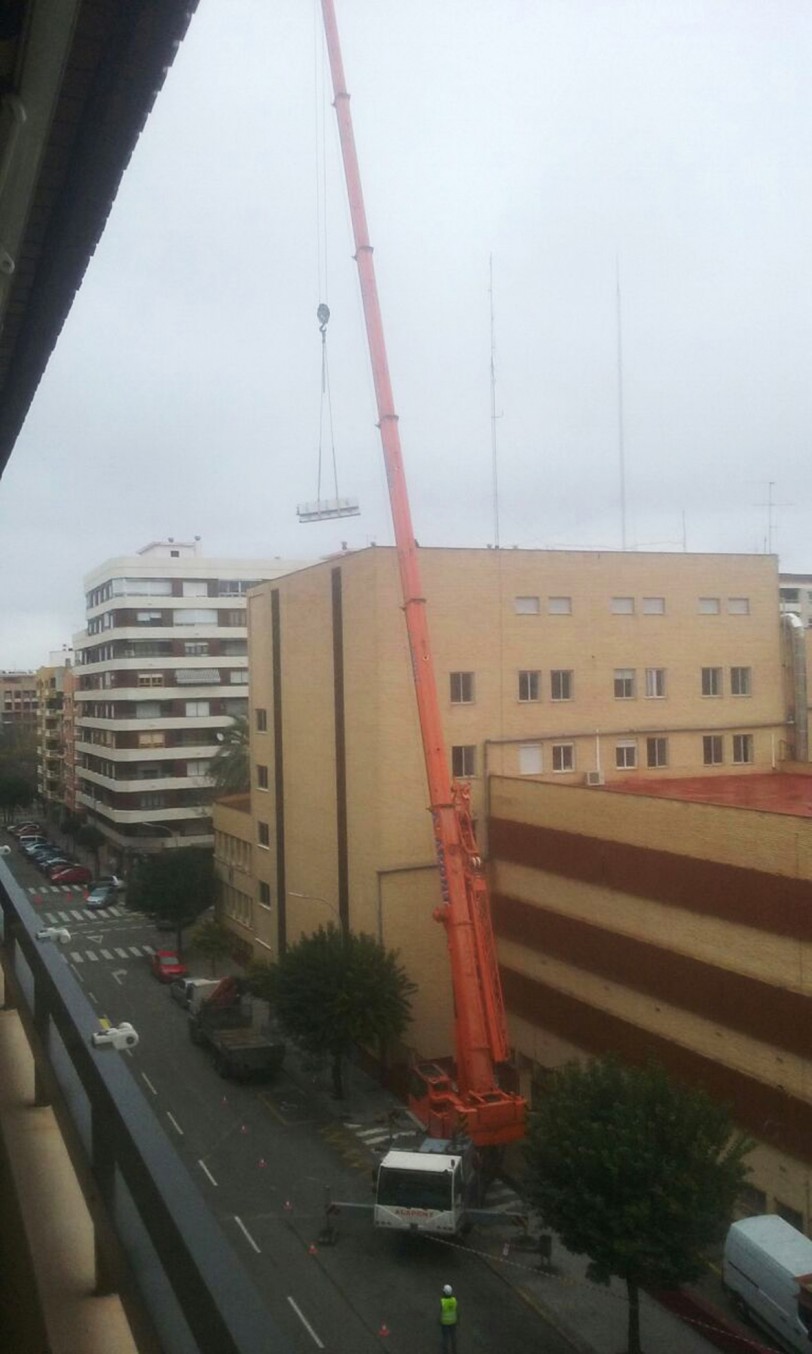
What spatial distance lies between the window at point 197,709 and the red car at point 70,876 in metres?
7.06

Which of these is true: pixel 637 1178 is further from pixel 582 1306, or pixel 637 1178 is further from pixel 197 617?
pixel 197 617

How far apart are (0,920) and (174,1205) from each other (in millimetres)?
2452

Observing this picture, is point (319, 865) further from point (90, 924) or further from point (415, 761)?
point (90, 924)

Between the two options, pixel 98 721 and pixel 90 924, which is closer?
pixel 90 924

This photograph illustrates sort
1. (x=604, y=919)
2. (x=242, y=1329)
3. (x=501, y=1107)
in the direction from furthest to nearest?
(x=604, y=919), (x=501, y=1107), (x=242, y=1329)

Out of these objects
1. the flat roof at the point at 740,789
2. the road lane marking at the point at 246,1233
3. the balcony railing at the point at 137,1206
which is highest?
the balcony railing at the point at 137,1206

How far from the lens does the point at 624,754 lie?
70.1ft

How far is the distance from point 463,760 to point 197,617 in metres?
22.8

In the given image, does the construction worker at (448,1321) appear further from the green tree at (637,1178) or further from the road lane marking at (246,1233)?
the road lane marking at (246,1233)

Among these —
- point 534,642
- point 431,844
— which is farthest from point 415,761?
point 534,642

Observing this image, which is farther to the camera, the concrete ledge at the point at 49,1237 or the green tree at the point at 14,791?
the green tree at the point at 14,791

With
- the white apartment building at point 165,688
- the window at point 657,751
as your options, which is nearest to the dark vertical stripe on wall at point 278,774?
the window at point 657,751

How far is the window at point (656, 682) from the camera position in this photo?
21.6m

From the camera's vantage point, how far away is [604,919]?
15227 mm
